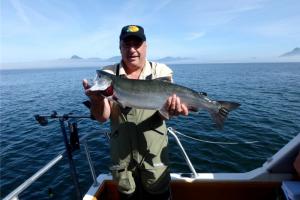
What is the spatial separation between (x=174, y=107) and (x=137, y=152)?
108cm

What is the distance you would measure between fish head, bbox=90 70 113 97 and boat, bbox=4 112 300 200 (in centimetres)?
113

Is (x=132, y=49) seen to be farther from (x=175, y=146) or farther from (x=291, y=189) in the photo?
(x=175, y=146)

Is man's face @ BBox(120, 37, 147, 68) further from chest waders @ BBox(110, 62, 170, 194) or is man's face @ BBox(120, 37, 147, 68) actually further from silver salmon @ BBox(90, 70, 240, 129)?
chest waders @ BBox(110, 62, 170, 194)

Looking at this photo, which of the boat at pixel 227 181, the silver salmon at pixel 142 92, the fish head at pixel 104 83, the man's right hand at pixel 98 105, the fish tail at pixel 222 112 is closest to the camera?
the man's right hand at pixel 98 105

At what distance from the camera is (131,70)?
4.83 metres

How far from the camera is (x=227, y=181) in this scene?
5062 mm

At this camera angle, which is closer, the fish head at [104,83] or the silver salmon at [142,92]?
the fish head at [104,83]

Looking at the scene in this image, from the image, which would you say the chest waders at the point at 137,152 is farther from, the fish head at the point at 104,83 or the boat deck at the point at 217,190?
the boat deck at the point at 217,190

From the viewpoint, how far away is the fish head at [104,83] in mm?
4339

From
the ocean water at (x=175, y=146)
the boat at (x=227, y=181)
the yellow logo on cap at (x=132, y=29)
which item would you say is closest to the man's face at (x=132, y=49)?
the yellow logo on cap at (x=132, y=29)

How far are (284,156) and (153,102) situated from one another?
8.74 ft

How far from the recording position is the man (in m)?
4.23

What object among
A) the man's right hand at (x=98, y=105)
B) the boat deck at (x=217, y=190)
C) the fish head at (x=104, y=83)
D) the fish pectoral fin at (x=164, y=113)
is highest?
the fish head at (x=104, y=83)

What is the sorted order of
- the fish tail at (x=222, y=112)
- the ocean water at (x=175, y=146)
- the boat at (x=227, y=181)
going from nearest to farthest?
the boat at (x=227, y=181) < the fish tail at (x=222, y=112) < the ocean water at (x=175, y=146)
